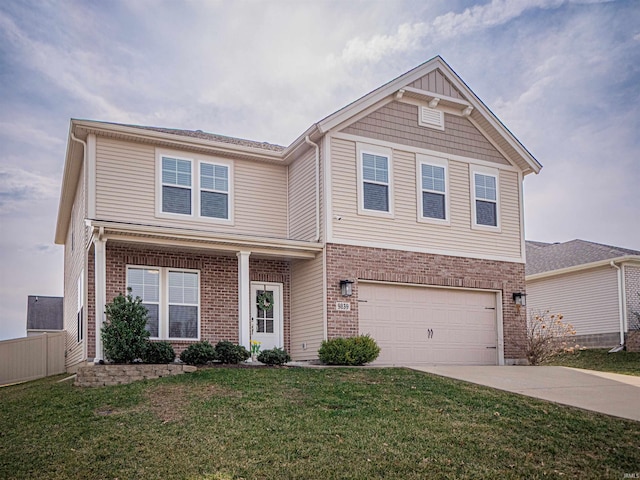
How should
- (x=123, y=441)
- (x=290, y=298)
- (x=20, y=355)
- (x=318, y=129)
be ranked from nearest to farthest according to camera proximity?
(x=123, y=441) → (x=318, y=129) → (x=290, y=298) → (x=20, y=355)

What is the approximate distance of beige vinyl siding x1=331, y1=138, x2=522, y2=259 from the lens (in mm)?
16297

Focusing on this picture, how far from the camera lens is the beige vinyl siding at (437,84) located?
57.5 feet

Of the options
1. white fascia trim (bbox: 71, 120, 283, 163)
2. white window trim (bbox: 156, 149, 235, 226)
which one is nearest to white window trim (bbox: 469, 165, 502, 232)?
white fascia trim (bbox: 71, 120, 283, 163)

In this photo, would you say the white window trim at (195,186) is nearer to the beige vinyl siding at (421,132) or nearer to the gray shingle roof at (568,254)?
the beige vinyl siding at (421,132)

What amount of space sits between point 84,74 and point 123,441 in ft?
33.9

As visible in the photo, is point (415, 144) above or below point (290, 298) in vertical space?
above

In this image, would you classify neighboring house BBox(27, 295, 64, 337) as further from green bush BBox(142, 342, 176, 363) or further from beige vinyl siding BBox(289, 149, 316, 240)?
green bush BBox(142, 342, 176, 363)

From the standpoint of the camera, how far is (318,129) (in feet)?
52.4

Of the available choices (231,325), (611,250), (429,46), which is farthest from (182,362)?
(611,250)

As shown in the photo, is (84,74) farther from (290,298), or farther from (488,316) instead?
(488,316)

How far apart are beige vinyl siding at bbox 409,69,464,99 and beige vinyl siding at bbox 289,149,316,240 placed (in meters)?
3.28

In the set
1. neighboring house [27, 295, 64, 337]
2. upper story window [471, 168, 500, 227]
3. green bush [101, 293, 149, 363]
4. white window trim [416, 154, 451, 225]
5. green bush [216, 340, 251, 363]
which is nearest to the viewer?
green bush [101, 293, 149, 363]

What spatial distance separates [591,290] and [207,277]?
1399 cm

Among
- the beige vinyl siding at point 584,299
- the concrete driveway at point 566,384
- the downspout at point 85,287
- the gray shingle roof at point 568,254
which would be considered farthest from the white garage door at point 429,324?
the gray shingle roof at point 568,254
